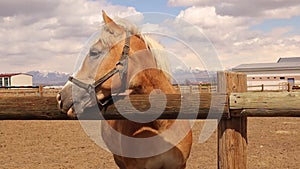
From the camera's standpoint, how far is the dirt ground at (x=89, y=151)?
691 centimetres

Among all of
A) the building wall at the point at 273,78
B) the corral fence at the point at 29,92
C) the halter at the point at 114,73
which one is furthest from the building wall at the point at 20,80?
the halter at the point at 114,73

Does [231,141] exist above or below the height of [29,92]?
above

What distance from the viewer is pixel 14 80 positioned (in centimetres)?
5941

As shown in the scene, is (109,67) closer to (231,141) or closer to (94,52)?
(94,52)

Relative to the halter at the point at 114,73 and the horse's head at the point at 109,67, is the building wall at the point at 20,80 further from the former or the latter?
the halter at the point at 114,73

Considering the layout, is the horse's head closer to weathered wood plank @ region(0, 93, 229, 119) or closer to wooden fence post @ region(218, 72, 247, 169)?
weathered wood plank @ region(0, 93, 229, 119)

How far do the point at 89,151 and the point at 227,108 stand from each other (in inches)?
239

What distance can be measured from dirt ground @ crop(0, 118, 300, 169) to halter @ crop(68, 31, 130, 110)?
13.3ft

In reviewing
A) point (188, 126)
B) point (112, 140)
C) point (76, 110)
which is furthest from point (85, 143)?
point (76, 110)

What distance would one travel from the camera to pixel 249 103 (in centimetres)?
253

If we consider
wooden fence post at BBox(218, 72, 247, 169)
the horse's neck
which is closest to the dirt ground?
the horse's neck

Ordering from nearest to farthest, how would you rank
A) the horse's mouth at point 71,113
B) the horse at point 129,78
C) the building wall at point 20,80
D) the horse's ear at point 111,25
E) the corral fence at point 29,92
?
the horse's mouth at point 71,113
the horse at point 129,78
the horse's ear at point 111,25
the corral fence at point 29,92
the building wall at point 20,80

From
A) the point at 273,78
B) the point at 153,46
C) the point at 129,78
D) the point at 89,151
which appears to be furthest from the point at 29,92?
the point at 273,78

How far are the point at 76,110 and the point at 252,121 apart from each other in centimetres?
1200
